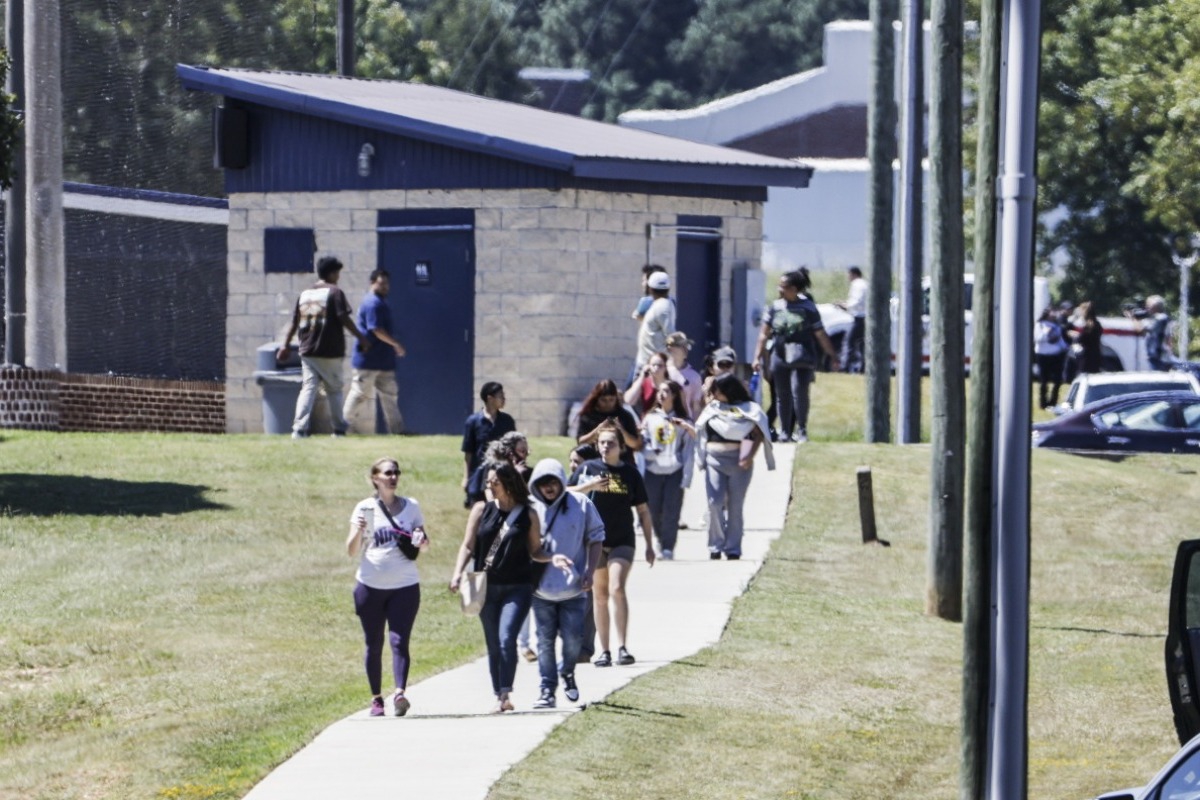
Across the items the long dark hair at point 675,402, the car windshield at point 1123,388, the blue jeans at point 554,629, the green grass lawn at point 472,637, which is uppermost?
the long dark hair at point 675,402

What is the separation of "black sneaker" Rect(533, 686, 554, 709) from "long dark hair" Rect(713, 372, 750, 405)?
6.16 metres

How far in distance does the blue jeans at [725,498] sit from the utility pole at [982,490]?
8.35m

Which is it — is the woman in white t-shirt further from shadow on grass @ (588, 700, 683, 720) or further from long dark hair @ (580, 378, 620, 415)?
long dark hair @ (580, 378, 620, 415)

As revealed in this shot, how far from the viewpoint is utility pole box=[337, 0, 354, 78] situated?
1414 inches

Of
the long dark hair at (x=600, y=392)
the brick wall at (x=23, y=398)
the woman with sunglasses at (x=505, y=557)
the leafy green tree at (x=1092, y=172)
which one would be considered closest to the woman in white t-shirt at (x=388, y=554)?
the woman with sunglasses at (x=505, y=557)

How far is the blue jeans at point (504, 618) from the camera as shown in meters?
14.5

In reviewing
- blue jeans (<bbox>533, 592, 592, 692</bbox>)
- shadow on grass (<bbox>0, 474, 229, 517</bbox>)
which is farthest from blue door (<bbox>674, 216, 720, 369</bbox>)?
blue jeans (<bbox>533, 592, 592, 692</bbox>)

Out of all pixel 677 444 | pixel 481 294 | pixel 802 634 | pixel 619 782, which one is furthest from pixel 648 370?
pixel 619 782

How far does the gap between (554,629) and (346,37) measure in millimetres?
22565

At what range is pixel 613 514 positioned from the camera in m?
16.2

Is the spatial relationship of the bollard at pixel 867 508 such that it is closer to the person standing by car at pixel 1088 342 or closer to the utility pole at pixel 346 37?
the utility pole at pixel 346 37

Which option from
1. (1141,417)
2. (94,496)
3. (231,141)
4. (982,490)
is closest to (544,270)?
(231,141)

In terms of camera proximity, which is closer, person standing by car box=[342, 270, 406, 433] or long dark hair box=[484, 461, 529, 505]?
long dark hair box=[484, 461, 529, 505]

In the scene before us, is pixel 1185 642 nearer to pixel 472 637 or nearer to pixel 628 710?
pixel 628 710
